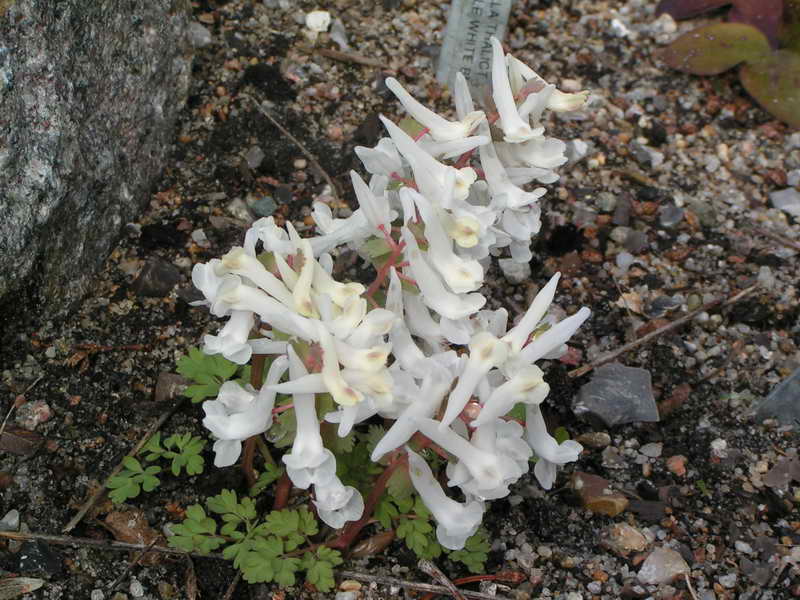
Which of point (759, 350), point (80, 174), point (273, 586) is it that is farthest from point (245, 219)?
point (759, 350)

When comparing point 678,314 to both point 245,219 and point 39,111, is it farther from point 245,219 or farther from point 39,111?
point 39,111

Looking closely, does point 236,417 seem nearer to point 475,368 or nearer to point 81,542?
point 475,368

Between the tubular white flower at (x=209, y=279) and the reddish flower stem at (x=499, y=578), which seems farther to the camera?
the reddish flower stem at (x=499, y=578)

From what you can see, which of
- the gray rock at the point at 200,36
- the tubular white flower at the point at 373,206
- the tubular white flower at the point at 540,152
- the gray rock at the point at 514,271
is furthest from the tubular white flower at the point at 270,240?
the gray rock at the point at 200,36

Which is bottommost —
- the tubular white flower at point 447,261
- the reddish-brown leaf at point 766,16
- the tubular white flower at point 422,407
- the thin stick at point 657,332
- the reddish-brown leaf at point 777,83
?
the thin stick at point 657,332

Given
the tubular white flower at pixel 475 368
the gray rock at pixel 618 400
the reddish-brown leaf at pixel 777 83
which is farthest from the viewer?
the reddish-brown leaf at pixel 777 83

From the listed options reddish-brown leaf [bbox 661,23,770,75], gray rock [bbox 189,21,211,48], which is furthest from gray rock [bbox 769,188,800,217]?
gray rock [bbox 189,21,211,48]

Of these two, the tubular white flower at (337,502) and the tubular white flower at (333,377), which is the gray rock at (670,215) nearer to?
the tubular white flower at (337,502)
